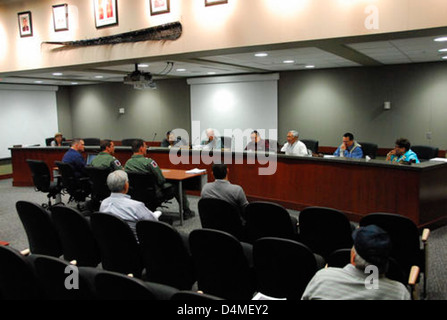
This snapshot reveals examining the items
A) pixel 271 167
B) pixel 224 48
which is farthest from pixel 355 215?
pixel 224 48

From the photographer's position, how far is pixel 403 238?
9.87 feet

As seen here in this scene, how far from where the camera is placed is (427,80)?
309 inches

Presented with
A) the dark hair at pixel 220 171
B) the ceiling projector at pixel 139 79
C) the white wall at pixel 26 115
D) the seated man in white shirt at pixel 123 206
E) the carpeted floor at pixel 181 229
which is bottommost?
the carpeted floor at pixel 181 229

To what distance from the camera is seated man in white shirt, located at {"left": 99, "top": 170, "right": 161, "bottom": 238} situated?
11.2 feet

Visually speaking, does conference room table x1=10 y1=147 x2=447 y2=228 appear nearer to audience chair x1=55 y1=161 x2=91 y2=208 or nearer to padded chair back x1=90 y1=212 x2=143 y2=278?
audience chair x1=55 y1=161 x2=91 y2=208

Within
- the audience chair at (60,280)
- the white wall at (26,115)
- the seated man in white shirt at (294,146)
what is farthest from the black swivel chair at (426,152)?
the white wall at (26,115)

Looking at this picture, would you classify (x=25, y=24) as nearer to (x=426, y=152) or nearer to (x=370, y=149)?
(x=370, y=149)

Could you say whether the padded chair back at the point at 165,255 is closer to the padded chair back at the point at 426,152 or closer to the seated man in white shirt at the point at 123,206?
the seated man in white shirt at the point at 123,206

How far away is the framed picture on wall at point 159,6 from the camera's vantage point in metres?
5.96

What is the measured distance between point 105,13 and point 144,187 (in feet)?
11.2

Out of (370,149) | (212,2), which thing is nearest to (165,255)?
(212,2)

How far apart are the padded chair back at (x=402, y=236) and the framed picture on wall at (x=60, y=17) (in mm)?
6669

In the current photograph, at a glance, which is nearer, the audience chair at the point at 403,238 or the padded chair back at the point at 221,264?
the padded chair back at the point at 221,264
